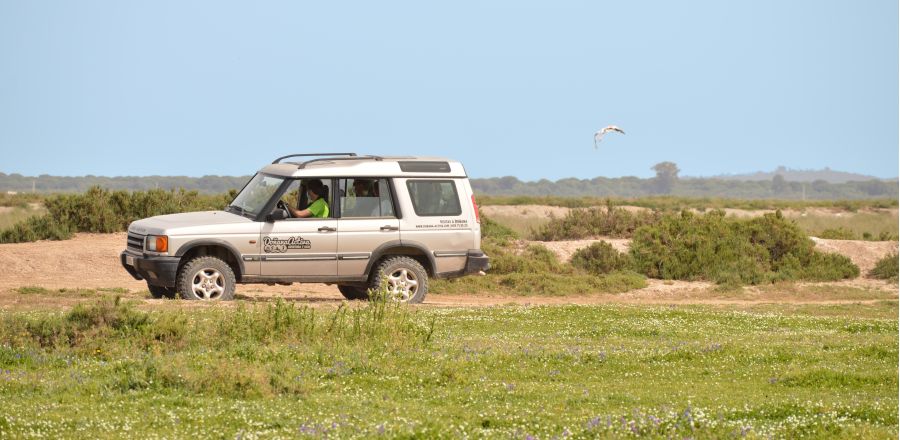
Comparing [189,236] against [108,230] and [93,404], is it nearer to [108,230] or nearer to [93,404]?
[93,404]

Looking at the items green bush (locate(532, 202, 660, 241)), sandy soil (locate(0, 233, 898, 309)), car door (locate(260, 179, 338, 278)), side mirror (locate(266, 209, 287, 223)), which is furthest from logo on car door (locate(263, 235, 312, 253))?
green bush (locate(532, 202, 660, 241))

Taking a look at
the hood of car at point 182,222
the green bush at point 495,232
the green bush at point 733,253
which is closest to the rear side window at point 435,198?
the hood of car at point 182,222

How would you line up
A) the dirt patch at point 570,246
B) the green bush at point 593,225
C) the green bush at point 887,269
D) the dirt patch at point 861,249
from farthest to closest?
1. the green bush at point 593,225
2. the dirt patch at point 570,246
3. the dirt patch at point 861,249
4. the green bush at point 887,269

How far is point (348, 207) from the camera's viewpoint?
1886 cm

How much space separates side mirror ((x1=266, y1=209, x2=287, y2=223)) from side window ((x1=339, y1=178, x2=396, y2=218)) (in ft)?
3.30

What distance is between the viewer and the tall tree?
15975 cm

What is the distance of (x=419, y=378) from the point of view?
1122cm

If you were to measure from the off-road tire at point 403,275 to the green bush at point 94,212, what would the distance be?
11.6 meters

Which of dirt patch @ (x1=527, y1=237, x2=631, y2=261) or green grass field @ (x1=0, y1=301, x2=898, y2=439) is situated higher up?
dirt patch @ (x1=527, y1=237, x2=631, y2=261)

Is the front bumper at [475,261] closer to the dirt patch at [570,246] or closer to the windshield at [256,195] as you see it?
the windshield at [256,195]

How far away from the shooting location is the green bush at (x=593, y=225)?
3391 centimetres

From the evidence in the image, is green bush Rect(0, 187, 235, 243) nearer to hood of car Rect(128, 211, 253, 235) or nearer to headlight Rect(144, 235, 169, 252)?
hood of car Rect(128, 211, 253, 235)

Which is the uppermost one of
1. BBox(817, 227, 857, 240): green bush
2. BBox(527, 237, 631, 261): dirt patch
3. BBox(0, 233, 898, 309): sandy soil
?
BBox(817, 227, 857, 240): green bush

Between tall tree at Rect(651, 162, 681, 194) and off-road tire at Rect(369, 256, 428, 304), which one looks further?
tall tree at Rect(651, 162, 681, 194)
